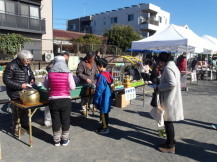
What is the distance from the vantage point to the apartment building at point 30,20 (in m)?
16.1

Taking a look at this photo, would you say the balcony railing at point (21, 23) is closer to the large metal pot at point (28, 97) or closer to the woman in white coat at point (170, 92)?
Answer: the large metal pot at point (28, 97)

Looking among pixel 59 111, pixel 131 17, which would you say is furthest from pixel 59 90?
pixel 131 17

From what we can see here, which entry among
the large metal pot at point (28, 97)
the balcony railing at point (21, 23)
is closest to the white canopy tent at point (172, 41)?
the large metal pot at point (28, 97)

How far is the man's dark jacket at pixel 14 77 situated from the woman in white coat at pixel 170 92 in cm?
252

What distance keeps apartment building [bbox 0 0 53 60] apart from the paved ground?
40.9ft

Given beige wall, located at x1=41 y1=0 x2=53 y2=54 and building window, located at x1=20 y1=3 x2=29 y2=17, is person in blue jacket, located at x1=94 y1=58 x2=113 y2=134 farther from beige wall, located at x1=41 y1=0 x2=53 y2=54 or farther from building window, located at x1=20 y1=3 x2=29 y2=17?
building window, located at x1=20 y1=3 x2=29 y2=17

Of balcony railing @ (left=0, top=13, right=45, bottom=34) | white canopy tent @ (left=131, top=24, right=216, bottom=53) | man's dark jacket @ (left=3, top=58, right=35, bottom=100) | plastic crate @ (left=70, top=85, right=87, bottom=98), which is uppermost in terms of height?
balcony railing @ (left=0, top=13, right=45, bottom=34)

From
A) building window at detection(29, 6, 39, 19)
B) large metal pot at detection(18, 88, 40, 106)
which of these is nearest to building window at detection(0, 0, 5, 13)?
building window at detection(29, 6, 39, 19)

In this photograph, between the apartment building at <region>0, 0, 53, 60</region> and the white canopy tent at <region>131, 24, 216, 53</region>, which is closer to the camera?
the white canopy tent at <region>131, 24, 216, 53</region>

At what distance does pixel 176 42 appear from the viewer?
26.0ft

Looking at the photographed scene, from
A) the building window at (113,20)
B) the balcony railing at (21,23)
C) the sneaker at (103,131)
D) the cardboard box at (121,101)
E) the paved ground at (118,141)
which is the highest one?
the building window at (113,20)

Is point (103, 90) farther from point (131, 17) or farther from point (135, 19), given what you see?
point (131, 17)

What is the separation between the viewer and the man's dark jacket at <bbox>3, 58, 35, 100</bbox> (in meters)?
3.45

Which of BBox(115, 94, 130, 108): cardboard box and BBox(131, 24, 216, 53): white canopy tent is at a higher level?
BBox(131, 24, 216, 53): white canopy tent
